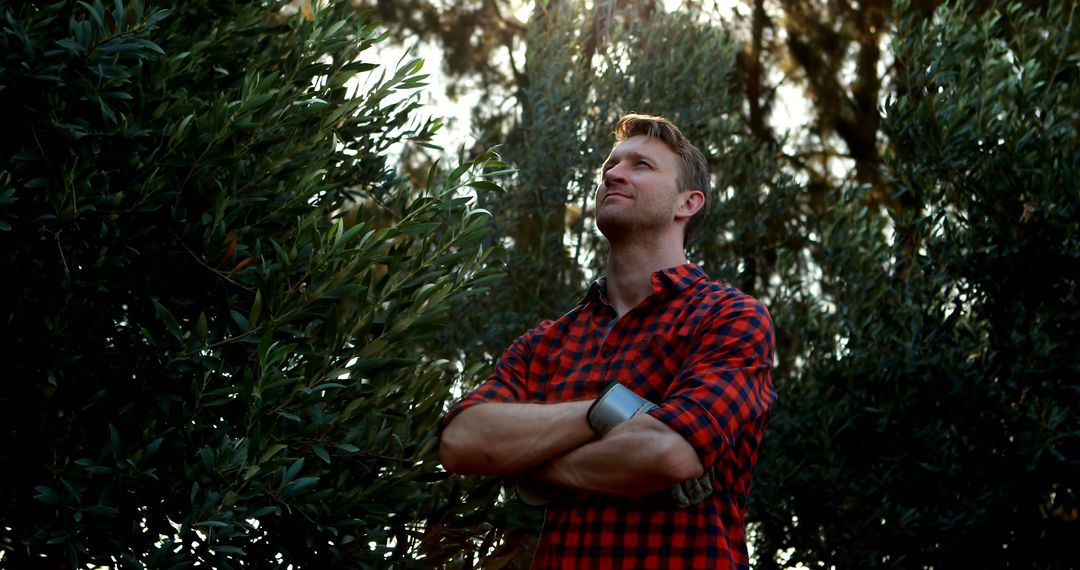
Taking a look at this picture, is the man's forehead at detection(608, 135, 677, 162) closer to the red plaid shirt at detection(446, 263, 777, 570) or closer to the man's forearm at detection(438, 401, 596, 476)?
the red plaid shirt at detection(446, 263, 777, 570)

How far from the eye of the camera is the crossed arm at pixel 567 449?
3.30 meters

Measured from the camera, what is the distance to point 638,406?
348 cm

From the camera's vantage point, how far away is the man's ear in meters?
4.21

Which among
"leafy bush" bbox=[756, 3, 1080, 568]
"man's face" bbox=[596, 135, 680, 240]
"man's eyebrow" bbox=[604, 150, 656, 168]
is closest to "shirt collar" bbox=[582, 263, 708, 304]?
"man's face" bbox=[596, 135, 680, 240]

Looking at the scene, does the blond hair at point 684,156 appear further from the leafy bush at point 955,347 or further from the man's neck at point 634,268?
the leafy bush at point 955,347

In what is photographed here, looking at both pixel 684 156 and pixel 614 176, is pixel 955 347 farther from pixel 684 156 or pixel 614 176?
pixel 614 176

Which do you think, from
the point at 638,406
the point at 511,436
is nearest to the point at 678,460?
the point at 638,406

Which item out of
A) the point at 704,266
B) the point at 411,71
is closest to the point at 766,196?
the point at 704,266

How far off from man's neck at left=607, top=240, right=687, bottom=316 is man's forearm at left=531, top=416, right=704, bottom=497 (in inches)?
27.8

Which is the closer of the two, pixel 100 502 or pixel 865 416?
pixel 100 502

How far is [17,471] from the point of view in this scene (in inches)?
167

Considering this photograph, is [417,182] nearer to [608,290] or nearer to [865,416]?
[865,416]

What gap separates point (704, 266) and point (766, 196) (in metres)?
1.33

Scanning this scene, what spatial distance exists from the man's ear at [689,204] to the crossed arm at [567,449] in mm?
963
